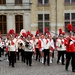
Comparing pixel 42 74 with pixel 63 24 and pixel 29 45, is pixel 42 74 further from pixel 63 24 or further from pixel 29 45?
pixel 63 24

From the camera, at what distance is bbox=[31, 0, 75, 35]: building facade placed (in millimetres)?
38312

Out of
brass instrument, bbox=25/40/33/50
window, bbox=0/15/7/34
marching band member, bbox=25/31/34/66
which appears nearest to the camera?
marching band member, bbox=25/31/34/66

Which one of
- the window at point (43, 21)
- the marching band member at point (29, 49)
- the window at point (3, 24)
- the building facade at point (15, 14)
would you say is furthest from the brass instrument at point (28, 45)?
the window at point (3, 24)

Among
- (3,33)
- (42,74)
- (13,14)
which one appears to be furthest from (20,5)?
(42,74)

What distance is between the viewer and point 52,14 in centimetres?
3853

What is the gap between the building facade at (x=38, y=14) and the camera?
3834 centimetres

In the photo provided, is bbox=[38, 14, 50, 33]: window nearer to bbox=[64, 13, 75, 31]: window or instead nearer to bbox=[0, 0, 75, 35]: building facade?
bbox=[0, 0, 75, 35]: building facade

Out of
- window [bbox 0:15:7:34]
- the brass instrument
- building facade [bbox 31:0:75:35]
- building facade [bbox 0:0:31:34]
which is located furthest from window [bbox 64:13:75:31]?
the brass instrument

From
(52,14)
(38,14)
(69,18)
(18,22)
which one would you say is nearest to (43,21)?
(38,14)

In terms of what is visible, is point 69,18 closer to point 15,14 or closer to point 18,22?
point 18,22

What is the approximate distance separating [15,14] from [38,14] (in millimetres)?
2638

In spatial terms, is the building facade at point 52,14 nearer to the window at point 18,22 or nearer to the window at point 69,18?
the window at point 69,18

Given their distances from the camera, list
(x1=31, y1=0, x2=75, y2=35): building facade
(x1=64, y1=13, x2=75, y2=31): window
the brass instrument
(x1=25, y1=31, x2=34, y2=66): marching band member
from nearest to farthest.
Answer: (x1=25, y1=31, x2=34, y2=66): marching band member, the brass instrument, (x1=31, y1=0, x2=75, y2=35): building facade, (x1=64, y1=13, x2=75, y2=31): window

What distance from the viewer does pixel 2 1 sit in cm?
3903
